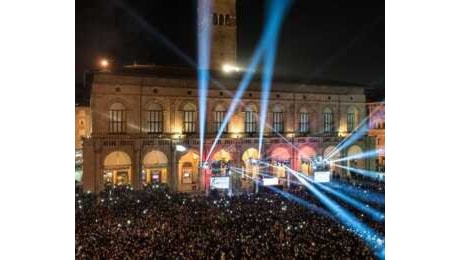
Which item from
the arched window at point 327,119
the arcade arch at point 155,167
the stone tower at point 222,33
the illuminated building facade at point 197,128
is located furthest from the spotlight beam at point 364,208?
the stone tower at point 222,33

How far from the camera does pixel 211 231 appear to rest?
1430cm

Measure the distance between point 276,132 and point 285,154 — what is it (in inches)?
85.5

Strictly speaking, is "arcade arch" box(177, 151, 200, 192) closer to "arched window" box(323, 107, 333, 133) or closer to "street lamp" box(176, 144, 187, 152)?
"street lamp" box(176, 144, 187, 152)

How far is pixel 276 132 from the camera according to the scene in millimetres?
34906

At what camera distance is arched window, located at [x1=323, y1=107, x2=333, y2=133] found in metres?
38.0

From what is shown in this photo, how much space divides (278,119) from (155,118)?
36.8ft

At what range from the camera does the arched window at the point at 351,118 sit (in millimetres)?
39469

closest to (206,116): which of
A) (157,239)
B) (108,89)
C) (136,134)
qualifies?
(136,134)

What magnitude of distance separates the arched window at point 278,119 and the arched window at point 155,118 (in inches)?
403

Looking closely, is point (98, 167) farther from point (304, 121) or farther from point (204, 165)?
point (304, 121)

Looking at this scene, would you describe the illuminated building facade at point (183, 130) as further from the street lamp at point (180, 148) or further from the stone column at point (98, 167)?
the street lamp at point (180, 148)

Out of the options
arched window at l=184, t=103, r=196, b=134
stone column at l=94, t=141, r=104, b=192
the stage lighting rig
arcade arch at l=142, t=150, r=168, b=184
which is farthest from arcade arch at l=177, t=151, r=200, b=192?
stone column at l=94, t=141, r=104, b=192

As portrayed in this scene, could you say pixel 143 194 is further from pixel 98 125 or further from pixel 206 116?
pixel 206 116

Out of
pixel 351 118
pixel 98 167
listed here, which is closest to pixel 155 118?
pixel 98 167
